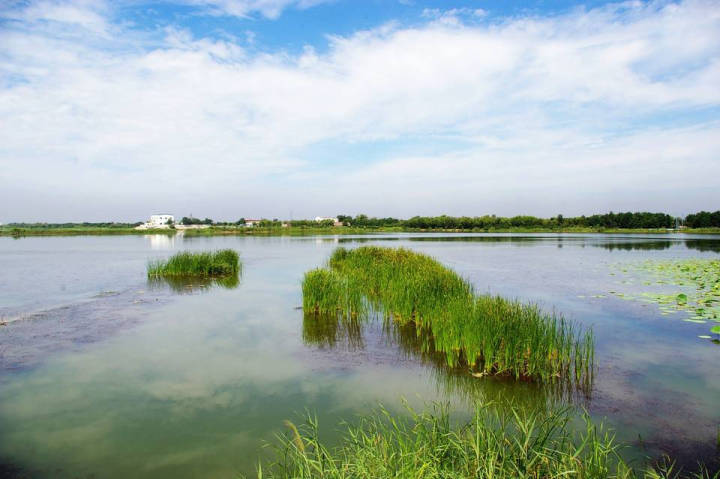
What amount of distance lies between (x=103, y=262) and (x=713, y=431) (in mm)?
26719

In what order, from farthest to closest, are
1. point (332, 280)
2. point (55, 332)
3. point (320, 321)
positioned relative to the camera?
point (332, 280) → point (320, 321) → point (55, 332)

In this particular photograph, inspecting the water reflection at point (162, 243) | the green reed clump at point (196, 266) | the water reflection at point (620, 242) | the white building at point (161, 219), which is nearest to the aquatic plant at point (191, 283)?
the green reed clump at point (196, 266)

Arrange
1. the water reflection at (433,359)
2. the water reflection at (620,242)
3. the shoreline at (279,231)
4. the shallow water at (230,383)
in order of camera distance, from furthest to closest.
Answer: the shoreline at (279,231) < the water reflection at (620,242) < the water reflection at (433,359) < the shallow water at (230,383)

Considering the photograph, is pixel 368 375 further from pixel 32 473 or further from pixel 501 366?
pixel 32 473

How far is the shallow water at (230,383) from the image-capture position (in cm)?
446

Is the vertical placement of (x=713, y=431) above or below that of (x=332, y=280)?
below

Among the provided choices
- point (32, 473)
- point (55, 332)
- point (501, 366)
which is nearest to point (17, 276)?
point (55, 332)

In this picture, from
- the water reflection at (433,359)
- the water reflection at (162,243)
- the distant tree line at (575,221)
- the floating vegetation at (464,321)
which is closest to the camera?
the water reflection at (433,359)

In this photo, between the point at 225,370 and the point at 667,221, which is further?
the point at 667,221

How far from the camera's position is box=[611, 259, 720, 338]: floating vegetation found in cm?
1067

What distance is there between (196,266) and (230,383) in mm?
13858

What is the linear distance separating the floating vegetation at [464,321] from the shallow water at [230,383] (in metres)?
0.42

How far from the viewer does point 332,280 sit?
38.5 ft

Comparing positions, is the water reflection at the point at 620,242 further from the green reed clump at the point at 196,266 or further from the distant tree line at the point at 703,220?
the distant tree line at the point at 703,220
